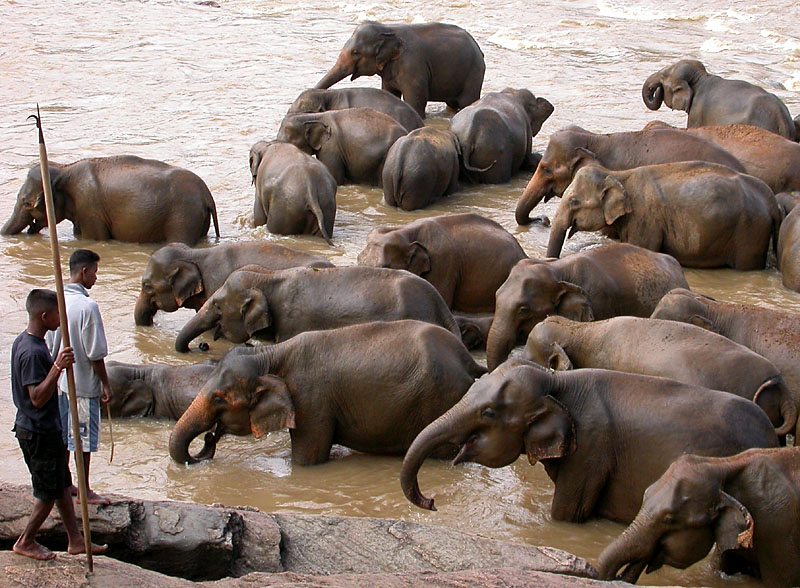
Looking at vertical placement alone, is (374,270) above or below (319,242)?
above

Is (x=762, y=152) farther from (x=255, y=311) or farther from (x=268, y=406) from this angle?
(x=268, y=406)

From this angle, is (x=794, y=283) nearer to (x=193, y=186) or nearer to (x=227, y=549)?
(x=193, y=186)

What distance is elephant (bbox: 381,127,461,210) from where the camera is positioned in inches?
428

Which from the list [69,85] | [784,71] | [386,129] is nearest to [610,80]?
[784,71]

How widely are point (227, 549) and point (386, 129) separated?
754 centimetres

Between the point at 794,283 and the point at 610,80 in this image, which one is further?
the point at 610,80

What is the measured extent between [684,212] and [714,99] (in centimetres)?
356

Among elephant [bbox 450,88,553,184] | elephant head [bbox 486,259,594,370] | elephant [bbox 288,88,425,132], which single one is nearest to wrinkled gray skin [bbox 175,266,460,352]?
elephant head [bbox 486,259,594,370]

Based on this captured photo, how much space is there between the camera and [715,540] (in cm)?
508

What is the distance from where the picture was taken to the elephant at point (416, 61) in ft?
45.4

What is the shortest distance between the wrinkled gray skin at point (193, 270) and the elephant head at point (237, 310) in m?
0.54

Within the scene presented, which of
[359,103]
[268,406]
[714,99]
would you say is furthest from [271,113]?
[268,406]

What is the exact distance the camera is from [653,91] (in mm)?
13406

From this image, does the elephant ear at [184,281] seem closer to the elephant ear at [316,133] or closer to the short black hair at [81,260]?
the short black hair at [81,260]
